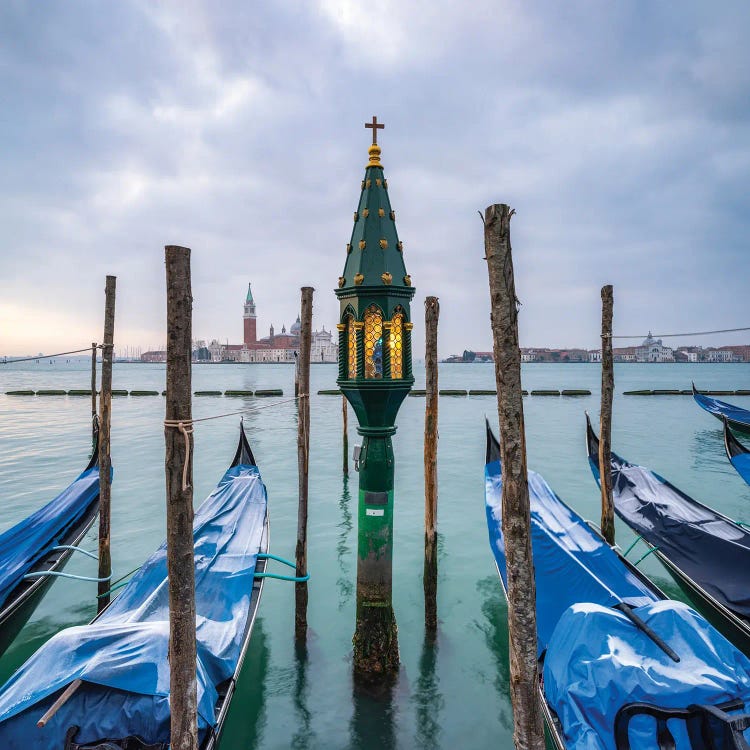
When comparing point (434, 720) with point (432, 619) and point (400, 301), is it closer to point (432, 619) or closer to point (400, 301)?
point (432, 619)

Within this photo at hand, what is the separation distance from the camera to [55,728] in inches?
98.5

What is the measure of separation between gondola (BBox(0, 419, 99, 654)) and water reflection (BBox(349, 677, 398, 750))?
3.02 meters

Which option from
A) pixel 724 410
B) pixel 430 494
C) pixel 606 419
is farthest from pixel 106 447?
pixel 724 410

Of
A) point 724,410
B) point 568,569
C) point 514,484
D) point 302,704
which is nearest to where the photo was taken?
point 514,484

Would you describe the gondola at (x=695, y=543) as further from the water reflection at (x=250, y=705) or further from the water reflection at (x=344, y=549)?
the water reflection at (x=250, y=705)

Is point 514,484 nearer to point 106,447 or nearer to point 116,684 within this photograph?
point 116,684

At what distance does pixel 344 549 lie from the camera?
811 centimetres

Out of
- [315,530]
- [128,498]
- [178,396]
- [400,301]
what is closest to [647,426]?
[315,530]

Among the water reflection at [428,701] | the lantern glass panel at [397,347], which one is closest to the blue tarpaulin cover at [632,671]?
the water reflection at [428,701]

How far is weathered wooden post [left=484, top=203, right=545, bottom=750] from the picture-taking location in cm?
241

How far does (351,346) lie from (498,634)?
11.3 feet

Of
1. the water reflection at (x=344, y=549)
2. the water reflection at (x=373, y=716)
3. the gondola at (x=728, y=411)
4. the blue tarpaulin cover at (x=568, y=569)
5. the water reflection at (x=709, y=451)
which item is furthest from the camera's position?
the gondola at (x=728, y=411)

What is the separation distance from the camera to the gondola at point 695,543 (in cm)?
457

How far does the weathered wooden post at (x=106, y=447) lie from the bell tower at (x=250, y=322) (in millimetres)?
139702
